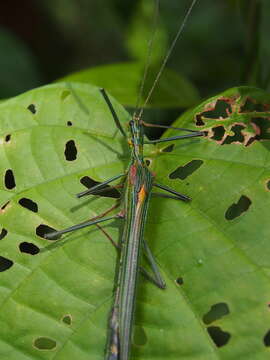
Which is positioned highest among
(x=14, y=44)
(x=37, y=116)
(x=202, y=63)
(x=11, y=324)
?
(x=14, y=44)

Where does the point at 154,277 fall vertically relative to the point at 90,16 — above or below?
below

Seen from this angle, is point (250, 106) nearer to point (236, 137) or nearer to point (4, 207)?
point (236, 137)

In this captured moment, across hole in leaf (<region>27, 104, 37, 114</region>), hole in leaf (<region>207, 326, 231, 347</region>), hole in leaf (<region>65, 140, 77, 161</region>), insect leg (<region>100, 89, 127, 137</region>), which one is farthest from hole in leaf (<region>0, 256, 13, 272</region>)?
hole in leaf (<region>207, 326, 231, 347</region>)

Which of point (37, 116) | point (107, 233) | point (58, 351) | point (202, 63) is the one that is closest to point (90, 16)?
point (202, 63)

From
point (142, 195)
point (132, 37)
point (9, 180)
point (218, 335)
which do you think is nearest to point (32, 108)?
point (9, 180)

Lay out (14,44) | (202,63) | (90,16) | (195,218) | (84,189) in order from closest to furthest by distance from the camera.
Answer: (195,218) < (84,189) < (202,63) < (14,44) < (90,16)

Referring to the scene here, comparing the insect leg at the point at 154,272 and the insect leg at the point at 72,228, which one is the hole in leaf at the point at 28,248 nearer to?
the insect leg at the point at 72,228

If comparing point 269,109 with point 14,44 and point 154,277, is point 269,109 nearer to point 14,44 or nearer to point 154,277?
point 154,277

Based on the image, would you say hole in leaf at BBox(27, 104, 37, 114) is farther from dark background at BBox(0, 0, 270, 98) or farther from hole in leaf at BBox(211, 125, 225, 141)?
dark background at BBox(0, 0, 270, 98)
